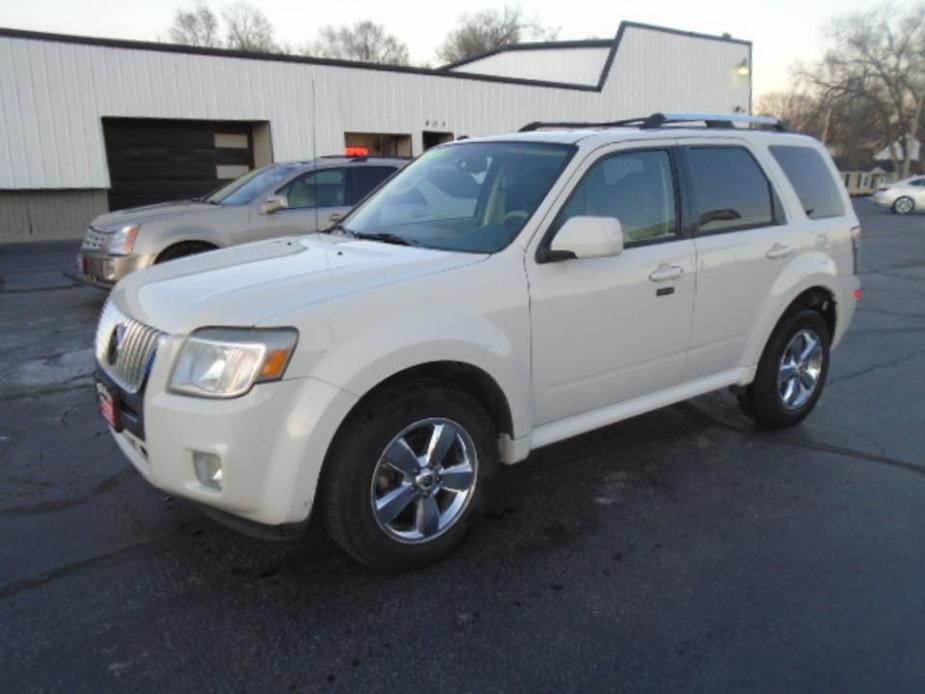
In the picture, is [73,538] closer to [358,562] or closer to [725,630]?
[358,562]

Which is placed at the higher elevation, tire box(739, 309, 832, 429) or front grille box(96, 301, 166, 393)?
front grille box(96, 301, 166, 393)

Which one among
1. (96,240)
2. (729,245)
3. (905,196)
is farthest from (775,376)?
(905,196)

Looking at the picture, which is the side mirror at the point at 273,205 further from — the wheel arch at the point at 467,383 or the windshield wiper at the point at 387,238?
the wheel arch at the point at 467,383

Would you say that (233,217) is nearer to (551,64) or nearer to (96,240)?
(96,240)

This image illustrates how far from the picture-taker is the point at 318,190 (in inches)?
346

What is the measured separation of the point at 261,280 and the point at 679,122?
2.85m

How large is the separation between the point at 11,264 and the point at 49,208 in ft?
15.7

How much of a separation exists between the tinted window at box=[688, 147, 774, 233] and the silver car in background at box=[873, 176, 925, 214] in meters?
29.8

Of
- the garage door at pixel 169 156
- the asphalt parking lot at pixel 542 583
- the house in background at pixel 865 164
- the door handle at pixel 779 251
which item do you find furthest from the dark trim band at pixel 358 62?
the house in background at pixel 865 164

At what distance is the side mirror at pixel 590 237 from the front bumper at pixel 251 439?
3.95 ft

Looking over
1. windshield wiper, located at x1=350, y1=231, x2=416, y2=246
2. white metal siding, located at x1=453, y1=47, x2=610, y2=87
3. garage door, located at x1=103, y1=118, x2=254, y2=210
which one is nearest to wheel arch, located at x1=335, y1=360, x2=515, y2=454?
windshield wiper, located at x1=350, y1=231, x2=416, y2=246

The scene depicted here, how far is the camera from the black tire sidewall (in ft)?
14.8

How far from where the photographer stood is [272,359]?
257cm

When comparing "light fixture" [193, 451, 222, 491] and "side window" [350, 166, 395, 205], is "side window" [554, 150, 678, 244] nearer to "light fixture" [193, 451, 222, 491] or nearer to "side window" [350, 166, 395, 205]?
"light fixture" [193, 451, 222, 491]
